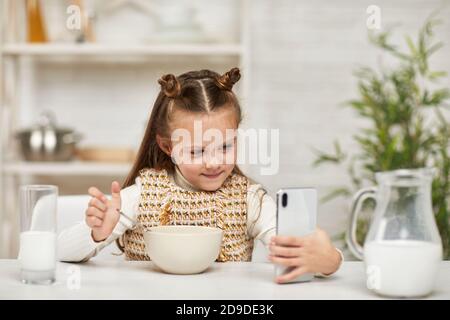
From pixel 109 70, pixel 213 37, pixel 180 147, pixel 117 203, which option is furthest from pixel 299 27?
pixel 117 203

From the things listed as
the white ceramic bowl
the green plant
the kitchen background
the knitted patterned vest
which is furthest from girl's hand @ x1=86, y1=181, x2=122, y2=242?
the kitchen background

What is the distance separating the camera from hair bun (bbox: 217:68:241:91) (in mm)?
1356

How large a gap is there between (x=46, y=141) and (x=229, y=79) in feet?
5.87

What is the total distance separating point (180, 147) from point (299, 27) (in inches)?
82.2

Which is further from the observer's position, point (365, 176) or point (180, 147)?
point (365, 176)

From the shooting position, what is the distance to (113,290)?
38.2 inches

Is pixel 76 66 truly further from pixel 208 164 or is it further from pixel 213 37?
pixel 208 164

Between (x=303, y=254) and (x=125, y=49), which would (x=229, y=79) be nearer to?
(x=303, y=254)

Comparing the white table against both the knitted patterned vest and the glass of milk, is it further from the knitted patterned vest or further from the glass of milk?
the knitted patterned vest

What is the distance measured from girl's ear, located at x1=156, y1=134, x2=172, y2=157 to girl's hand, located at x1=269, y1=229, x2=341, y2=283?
1.59 feet

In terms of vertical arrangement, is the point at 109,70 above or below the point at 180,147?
above

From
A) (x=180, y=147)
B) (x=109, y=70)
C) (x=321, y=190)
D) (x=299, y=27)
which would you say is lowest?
(x=321, y=190)

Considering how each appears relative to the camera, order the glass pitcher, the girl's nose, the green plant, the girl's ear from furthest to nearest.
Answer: the green plant < the girl's ear < the girl's nose < the glass pitcher
